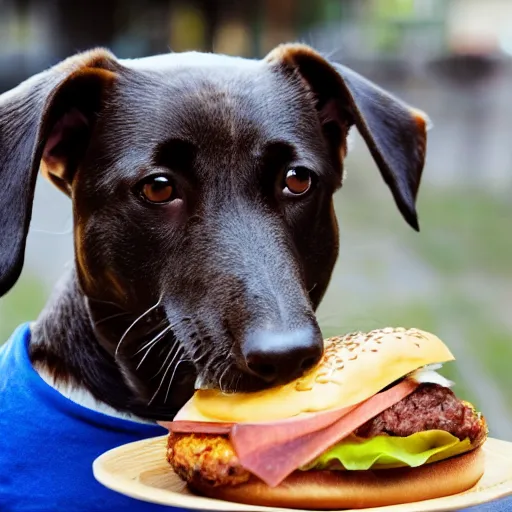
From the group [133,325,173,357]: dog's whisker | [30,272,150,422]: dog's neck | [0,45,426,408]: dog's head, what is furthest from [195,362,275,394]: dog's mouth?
[30,272,150,422]: dog's neck

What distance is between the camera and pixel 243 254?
9.76 feet

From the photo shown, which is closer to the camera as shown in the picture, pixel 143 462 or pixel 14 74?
pixel 143 462

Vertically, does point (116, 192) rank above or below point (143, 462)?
above

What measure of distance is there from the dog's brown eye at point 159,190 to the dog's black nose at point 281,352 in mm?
542

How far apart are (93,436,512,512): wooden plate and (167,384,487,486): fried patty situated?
61 millimetres

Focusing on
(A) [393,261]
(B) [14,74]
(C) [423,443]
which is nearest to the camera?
(C) [423,443]

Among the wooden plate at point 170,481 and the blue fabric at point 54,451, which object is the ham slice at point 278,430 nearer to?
the wooden plate at point 170,481

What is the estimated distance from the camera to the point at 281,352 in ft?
8.72

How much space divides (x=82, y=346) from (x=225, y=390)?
2.55 ft

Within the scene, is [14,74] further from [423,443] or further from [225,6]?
[423,443]

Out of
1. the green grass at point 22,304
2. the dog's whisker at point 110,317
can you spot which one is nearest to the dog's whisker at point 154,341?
the dog's whisker at point 110,317

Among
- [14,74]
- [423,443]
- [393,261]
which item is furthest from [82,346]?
[14,74]

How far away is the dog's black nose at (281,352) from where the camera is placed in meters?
2.66

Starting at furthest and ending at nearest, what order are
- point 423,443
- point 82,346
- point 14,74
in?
point 14,74
point 82,346
point 423,443
